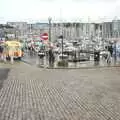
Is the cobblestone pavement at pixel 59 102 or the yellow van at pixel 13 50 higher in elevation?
the yellow van at pixel 13 50

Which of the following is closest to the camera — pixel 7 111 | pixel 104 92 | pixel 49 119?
pixel 49 119

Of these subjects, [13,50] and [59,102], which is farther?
[13,50]

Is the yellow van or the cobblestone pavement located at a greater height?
the yellow van

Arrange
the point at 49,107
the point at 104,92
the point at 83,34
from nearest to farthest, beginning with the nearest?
the point at 49,107 < the point at 104,92 < the point at 83,34

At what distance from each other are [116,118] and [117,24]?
75.6m

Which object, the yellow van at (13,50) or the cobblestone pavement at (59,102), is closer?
the cobblestone pavement at (59,102)

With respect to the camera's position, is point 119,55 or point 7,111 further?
point 119,55

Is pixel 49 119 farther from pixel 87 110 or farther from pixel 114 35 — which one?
pixel 114 35

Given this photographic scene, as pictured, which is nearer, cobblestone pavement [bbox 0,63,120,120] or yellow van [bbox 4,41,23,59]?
cobblestone pavement [bbox 0,63,120,120]

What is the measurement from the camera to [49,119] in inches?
457

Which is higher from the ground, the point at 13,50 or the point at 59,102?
the point at 13,50

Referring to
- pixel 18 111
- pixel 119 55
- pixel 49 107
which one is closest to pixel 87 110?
pixel 49 107

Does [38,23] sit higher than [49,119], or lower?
higher

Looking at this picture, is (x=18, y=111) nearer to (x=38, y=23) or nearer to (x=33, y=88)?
(x=33, y=88)
